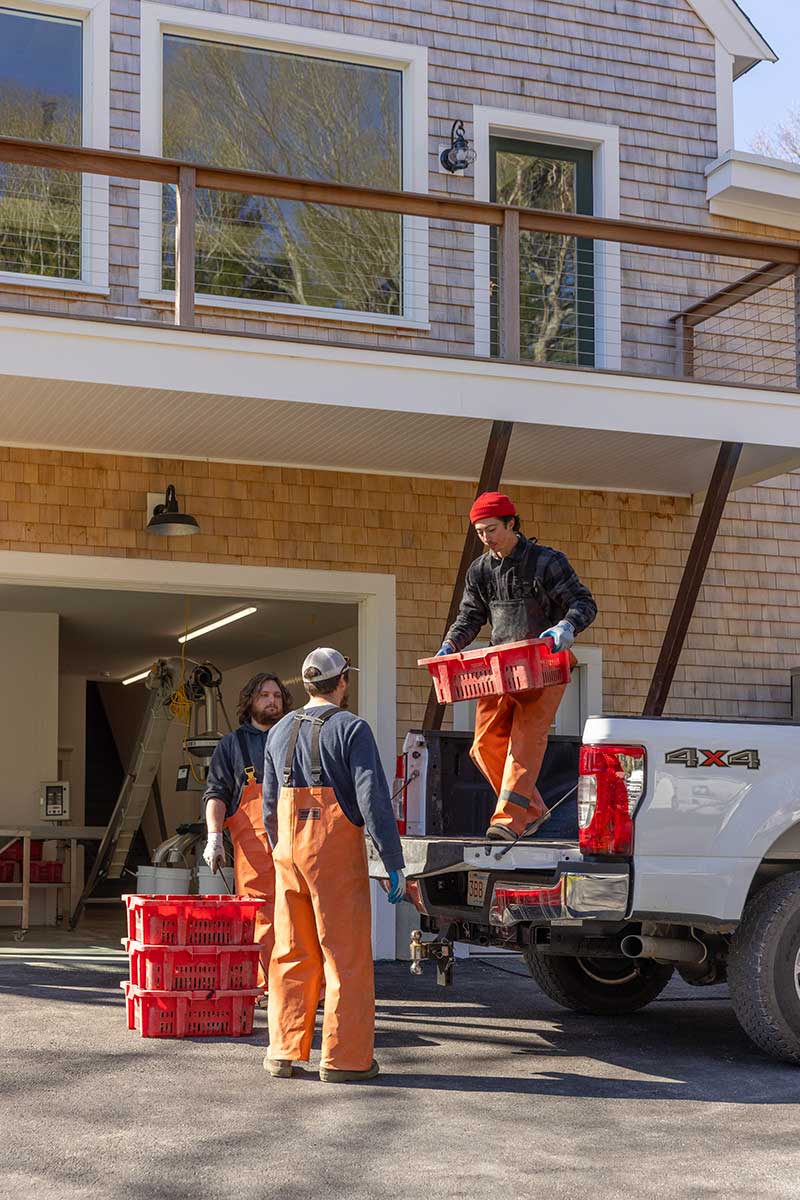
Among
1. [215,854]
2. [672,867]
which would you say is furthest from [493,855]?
[215,854]

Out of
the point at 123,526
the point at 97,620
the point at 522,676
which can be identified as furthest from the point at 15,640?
the point at 522,676

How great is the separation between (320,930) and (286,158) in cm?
692

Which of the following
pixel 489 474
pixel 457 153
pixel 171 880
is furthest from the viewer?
pixel 171 880

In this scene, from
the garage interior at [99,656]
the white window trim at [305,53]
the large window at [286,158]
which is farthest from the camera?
the garage interior at [99,656]

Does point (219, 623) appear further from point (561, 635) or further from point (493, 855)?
point (493, 855)

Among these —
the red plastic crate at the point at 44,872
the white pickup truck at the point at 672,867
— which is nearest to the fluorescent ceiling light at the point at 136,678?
the red plastic crate at the point at 44,872

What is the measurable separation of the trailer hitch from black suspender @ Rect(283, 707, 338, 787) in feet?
3.21

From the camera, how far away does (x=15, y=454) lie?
991 centimetres

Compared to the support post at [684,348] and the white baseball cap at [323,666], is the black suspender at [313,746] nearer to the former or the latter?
the white baseball cap at [323,666]

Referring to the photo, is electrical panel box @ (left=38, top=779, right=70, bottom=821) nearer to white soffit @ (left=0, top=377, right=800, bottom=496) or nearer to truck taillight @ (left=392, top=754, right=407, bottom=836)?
white soffit @ (left=0, top=377, right=800, bottom=496)

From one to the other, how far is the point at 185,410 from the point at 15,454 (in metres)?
1.52

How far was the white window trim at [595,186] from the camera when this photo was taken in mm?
11281

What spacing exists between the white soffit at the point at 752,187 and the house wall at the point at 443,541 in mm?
2190

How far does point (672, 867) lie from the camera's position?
20.1 ft
